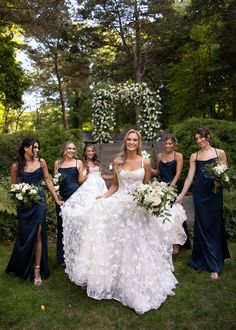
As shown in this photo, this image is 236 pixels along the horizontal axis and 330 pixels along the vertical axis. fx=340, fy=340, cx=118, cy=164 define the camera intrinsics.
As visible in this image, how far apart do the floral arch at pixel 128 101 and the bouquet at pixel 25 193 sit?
9.67m

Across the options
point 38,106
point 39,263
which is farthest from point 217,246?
point 38,106

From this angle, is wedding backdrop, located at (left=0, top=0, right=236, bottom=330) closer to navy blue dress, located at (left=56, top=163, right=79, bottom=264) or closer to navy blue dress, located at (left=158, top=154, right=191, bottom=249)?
navy blue dress, located at (left=56, top=163, right=79, bottom=264)

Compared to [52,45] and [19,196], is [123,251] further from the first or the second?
[52,45]

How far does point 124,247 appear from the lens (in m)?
4.46

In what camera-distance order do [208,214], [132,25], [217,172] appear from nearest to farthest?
[217,172] → [208,214] → [132,25]

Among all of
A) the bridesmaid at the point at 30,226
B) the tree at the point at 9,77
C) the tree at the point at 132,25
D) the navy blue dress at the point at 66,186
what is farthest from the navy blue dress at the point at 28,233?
the tree at the point at 132,25

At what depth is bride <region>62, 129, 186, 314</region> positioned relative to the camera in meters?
4.38

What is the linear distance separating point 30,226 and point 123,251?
1.55 meters

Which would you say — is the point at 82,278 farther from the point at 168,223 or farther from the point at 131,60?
the point at 131,60

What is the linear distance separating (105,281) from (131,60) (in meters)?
Result: 22.9

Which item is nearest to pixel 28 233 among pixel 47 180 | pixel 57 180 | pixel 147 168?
pixel 47 180

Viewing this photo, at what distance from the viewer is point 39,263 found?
5289 millimetres

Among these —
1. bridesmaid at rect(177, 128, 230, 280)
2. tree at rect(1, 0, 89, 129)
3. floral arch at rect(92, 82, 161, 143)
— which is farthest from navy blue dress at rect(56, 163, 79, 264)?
tree at rect(1, 0, 89, 129)

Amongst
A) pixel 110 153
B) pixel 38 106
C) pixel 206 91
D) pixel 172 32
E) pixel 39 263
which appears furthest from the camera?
pixel 38 106
